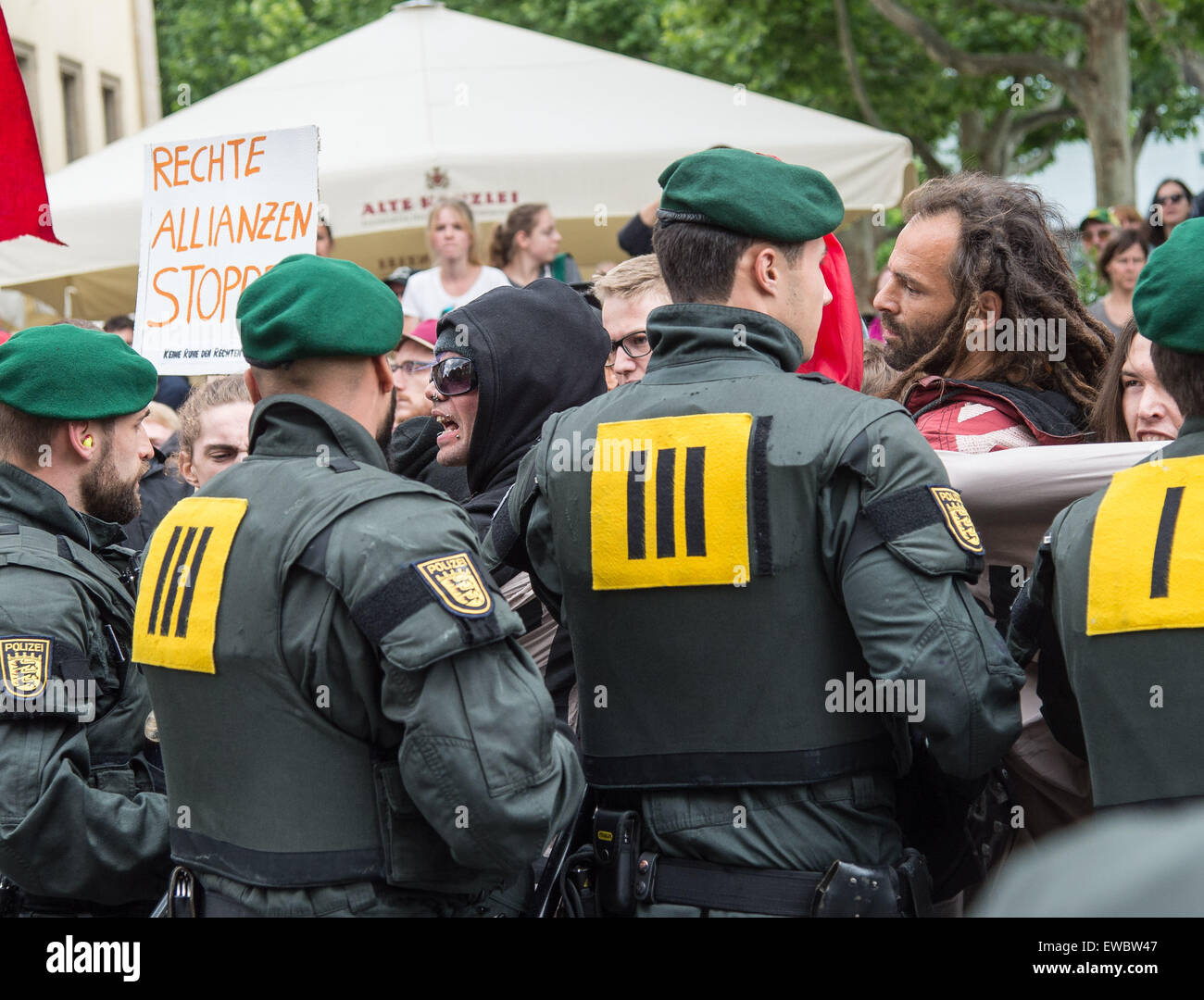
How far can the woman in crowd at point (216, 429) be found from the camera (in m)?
4.36

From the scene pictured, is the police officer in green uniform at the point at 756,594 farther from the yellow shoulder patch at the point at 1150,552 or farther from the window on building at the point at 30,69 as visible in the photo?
the window on building at the point at 30,69

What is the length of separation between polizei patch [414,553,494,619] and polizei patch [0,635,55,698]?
0.99 metres

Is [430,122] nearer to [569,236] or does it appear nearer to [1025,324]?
[569,236]

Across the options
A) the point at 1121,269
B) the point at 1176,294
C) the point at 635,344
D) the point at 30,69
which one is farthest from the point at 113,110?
the point at 1176,294

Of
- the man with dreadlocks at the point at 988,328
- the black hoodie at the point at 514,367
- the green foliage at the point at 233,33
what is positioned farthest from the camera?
the green foliage at the point at 233,33

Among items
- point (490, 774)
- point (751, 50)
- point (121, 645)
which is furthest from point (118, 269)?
point (751, 50)

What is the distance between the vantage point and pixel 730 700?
2.54m

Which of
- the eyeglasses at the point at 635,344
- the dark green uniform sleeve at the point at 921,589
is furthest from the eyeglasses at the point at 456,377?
the dark green uniform sleeve at the point at 921,589

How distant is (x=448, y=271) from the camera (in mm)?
8125

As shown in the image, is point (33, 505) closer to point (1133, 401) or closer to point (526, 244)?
point (1133, 401)

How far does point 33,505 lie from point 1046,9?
14.1 metres

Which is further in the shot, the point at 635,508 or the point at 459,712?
the point at 635,508

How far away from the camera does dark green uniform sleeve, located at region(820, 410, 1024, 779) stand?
→ 2.37 m

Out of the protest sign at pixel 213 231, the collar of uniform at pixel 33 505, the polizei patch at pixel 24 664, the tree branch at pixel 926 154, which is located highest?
the tree branch at pixel 926 154
